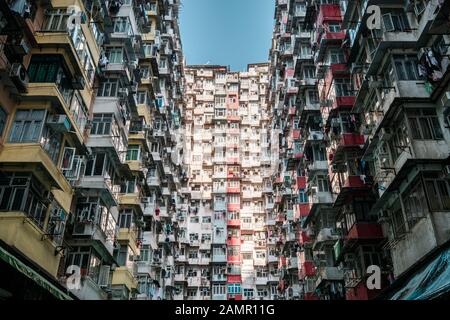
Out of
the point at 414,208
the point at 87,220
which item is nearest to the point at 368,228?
the point at 414,208

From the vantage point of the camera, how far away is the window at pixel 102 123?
25688mm

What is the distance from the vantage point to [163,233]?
42406 mm

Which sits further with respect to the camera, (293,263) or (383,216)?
(293,263)

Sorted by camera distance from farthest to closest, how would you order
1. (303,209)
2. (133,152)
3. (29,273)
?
(303,209) → (133,152) → (29,273)

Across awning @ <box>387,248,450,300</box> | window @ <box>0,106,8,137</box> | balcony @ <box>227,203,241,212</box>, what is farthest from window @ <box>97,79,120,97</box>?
balcony @ <box>227,203,241,212</box>

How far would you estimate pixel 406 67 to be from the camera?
69.2 ft

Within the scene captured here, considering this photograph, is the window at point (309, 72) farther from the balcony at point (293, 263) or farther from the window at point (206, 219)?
the window at point (206, 219)

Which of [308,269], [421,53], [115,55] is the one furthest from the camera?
[308,269]

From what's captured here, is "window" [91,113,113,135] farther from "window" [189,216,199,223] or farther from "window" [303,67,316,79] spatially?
"window" [189,216,199,223]

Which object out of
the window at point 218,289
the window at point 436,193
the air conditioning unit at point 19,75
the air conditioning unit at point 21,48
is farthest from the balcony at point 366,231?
the window at point 218,289

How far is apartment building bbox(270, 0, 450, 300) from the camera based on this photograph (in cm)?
1822

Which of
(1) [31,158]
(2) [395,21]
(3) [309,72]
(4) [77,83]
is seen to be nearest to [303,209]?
(3) [309,72]

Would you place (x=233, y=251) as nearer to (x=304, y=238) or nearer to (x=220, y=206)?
(x=220, y=206)

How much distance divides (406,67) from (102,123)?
17126mm
